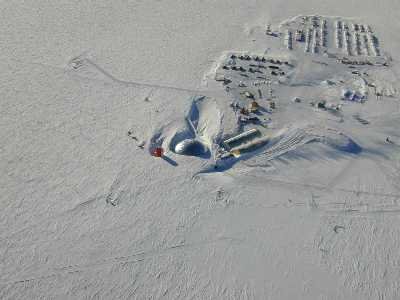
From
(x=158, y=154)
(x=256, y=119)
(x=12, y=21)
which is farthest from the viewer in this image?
(x=12, y=21)

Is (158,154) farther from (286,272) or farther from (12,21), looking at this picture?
(12,21)

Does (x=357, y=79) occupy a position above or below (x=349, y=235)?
above

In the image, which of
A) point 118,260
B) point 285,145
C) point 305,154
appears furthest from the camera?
point 285,145

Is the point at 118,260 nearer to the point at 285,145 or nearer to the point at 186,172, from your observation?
the point at 186,172

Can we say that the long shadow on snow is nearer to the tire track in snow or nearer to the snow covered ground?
the snow covered ground

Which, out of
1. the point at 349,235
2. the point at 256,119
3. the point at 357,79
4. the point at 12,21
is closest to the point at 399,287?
the point at 349,235

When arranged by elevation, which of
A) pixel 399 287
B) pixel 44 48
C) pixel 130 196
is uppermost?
pixel 44 48

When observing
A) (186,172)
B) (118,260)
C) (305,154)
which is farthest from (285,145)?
(118,260)

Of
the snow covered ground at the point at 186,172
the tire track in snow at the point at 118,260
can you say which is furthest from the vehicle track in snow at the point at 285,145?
the tire track in snow at the point at 118,260
